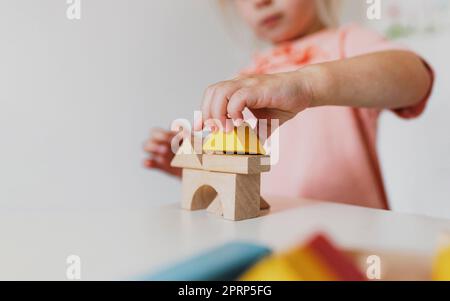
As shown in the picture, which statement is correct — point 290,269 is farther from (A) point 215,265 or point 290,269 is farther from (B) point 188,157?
(B) point 188,157

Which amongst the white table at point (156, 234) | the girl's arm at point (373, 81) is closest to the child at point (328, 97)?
the girl's arm at point (373, 81)

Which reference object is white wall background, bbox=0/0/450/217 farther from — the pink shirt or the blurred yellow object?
the blurred yellow object

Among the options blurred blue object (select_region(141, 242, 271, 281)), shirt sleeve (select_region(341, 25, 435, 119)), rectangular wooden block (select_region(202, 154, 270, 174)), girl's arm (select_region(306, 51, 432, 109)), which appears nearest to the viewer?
blurred blue object (select_region(141, 242, 271, 281))

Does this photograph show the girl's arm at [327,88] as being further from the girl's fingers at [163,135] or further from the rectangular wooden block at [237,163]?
the girl's fingers at [163,135]

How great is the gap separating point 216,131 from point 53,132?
316mm

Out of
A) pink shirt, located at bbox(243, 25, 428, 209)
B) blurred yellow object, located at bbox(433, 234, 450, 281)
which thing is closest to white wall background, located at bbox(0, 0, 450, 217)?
pink shirt, located at bbox(243, 25, 428, 209)

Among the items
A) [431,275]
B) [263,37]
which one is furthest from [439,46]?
[431,275]

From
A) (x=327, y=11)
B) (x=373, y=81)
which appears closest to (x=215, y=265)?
(x=373, y=81)

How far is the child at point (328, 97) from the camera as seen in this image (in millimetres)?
546

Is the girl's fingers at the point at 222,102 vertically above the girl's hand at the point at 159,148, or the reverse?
the girl's fingers at the point at 222,102

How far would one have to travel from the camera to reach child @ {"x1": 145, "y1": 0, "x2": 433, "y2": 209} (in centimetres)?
55

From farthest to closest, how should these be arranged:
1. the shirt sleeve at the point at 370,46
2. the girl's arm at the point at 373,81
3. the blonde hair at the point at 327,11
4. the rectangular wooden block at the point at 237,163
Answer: the blonde hair at the point at 327,11 → the shirt sleeve at the point at 370,46 → the girl's arm at the point at 373,81 → the rectangular wooden block at the point at 237,163

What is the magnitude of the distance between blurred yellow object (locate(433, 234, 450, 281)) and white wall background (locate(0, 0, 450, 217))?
531 mm
